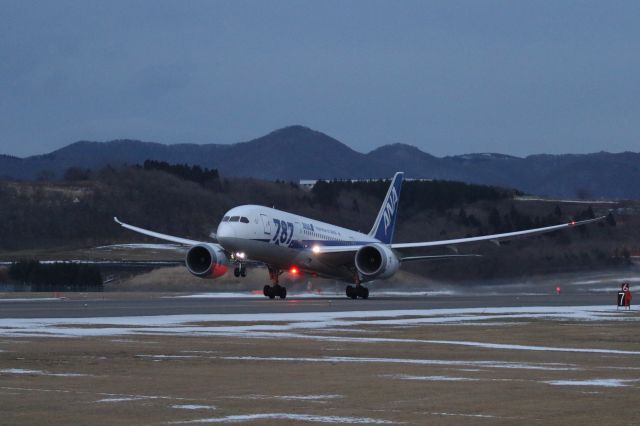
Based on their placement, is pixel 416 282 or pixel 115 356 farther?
pixel 416 282

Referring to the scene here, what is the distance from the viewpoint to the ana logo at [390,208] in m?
76.2

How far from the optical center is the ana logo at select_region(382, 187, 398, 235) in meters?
76.2

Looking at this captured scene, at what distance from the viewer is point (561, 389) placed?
1892cm

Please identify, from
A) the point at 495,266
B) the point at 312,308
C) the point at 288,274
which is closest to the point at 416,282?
the point at 495,266

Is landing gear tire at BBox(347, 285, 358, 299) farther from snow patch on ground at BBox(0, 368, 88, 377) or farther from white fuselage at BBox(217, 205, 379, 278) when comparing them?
snow patch on ground at BBox(0, 368, 88, 377)

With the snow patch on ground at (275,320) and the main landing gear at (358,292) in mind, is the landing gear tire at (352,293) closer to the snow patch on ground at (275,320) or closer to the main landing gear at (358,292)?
the main landing gear at (358,292)

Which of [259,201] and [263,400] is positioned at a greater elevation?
[259,201]

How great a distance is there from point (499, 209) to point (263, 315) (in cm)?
8583

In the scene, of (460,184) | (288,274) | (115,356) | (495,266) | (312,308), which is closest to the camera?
(115,356)

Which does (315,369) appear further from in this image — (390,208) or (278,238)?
(390,208)

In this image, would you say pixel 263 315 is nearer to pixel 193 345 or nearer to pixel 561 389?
pixel 193 345

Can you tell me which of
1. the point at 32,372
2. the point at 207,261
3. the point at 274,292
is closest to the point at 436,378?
the point at 32,372

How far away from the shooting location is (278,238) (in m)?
61.0

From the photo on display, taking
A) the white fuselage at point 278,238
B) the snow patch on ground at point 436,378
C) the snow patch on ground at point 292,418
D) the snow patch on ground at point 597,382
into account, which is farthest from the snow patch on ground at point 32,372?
the white fuselage at point 278,238
